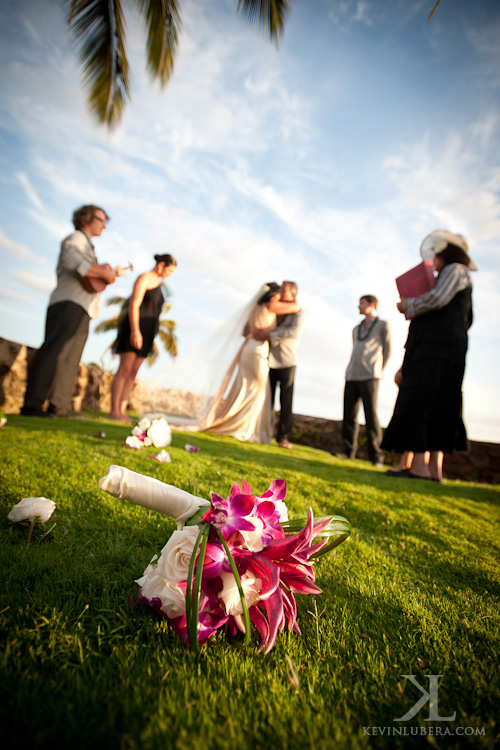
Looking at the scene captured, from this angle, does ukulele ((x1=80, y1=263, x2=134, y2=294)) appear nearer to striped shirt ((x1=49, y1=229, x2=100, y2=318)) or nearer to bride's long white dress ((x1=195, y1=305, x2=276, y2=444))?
striped shirt ((x1=49, y1=229, x2=100, y2=318))

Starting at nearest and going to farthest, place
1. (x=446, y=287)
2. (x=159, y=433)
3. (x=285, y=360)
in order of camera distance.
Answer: (x=159, y=433), (x=446, y=287), (x=285, y=360)

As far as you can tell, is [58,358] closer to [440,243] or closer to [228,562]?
[228,562]

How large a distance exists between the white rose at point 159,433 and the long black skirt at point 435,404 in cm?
308

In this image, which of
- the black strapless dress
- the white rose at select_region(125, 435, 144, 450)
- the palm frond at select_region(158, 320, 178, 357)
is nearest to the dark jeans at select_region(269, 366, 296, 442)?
the black strapless dress

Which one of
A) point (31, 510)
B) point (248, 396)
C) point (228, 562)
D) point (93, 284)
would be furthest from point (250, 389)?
point (228, 562)

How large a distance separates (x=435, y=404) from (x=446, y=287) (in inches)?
58.0

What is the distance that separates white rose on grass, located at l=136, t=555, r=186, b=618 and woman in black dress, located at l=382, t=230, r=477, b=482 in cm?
429

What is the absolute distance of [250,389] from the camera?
7.43 metres

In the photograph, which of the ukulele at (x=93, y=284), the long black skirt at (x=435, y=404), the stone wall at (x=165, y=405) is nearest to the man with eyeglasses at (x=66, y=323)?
the ukulele at (x=93, y=284)

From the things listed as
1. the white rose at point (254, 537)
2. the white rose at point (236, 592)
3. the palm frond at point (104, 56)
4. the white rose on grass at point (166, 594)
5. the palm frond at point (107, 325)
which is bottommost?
the white rose on grass at point (166, 594)

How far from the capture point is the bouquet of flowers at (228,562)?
85 cm

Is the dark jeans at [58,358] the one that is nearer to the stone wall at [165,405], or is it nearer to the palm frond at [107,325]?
the stone wall at [165,405]

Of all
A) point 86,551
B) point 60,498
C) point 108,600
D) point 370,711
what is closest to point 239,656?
point 370,711

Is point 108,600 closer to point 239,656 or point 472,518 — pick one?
point 239,656
